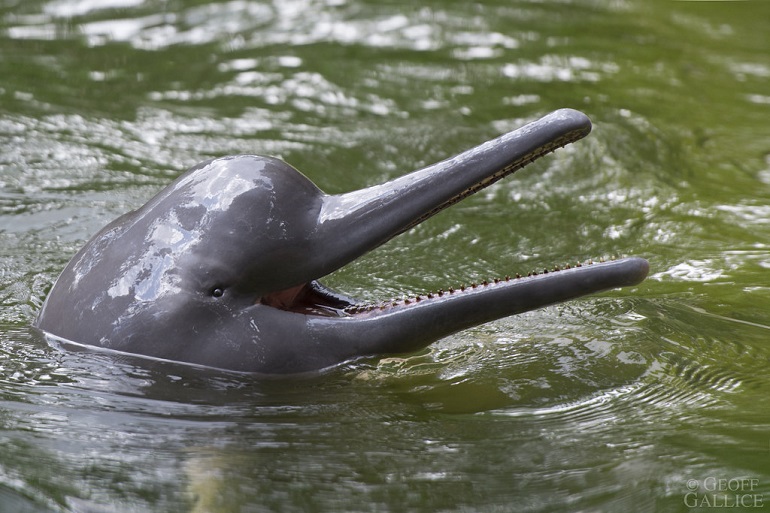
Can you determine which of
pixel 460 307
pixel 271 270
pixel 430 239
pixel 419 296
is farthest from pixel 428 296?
pixel 430 239

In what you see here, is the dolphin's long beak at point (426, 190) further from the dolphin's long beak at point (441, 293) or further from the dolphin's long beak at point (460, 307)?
the dolphin's long beak at point (460, 307)

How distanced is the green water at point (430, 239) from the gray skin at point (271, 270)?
0.15 m

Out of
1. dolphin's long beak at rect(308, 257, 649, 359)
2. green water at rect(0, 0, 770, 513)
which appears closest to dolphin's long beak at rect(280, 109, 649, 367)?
dolphin's long beak at rect(308, 257, 649, 359)

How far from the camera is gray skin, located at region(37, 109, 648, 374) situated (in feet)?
14.4

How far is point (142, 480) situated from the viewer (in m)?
3.89

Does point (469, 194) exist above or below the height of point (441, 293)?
above

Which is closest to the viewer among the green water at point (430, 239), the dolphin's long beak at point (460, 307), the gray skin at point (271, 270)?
the green water at point (430, 239)

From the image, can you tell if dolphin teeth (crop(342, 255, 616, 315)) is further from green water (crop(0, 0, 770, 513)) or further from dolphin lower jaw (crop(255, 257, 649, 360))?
green water (crop(0, 0, 770, 513))

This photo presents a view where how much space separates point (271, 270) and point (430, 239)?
94.7 inches

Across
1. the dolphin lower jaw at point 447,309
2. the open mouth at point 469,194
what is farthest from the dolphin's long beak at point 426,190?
the dolphin lower jaw at point 447,309

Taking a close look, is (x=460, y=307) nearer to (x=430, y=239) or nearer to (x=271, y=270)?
(x=271, y=270)

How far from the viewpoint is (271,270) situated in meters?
4.50

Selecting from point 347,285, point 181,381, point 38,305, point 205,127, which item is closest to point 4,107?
point 205,127

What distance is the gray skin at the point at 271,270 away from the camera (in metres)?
4.40
